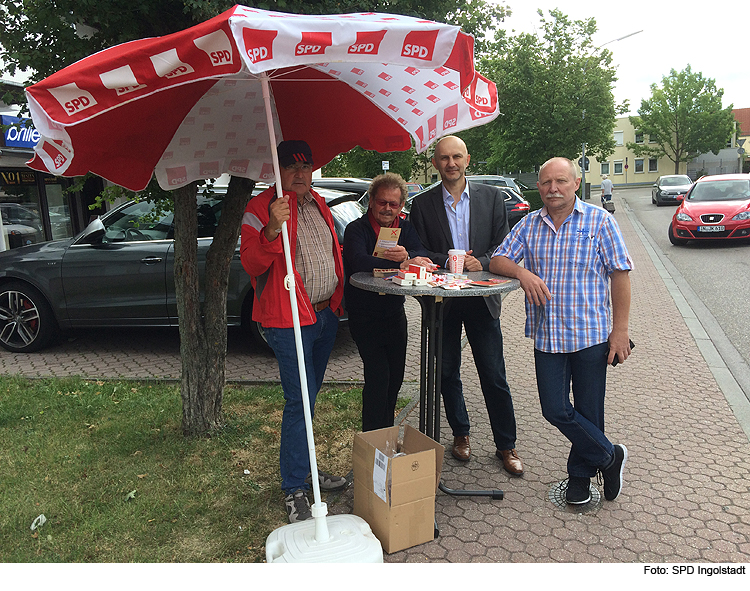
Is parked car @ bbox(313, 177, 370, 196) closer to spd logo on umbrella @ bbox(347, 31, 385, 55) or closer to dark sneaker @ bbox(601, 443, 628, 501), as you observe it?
dark sneaker @ bbox(601, 443, 628, 501)

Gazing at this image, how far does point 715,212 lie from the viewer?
14.4 meters

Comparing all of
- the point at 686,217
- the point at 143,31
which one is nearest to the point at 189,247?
the point at 143,31

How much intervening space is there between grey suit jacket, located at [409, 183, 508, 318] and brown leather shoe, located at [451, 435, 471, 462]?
1.05 metres

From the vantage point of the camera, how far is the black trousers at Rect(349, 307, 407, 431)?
3664 mm

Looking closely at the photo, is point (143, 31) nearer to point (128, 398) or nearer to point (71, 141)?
point (71, 141)

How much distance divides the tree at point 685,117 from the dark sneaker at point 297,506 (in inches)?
2735

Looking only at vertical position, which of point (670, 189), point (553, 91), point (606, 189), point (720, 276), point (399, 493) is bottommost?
point (720, 276)

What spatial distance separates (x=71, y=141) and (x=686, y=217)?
15004mm

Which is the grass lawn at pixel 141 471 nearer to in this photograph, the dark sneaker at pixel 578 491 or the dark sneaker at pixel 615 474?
the dark sneaker at pixel 578 491

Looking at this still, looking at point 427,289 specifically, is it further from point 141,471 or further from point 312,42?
point 141,471

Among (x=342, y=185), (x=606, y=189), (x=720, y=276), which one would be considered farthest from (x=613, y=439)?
(x=606, y=189)

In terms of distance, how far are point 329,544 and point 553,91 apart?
29454 millimetres

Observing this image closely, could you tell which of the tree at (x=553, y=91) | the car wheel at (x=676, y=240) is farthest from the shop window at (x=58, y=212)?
the tree at (x=553, y=91)

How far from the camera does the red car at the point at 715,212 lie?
14.3 m
